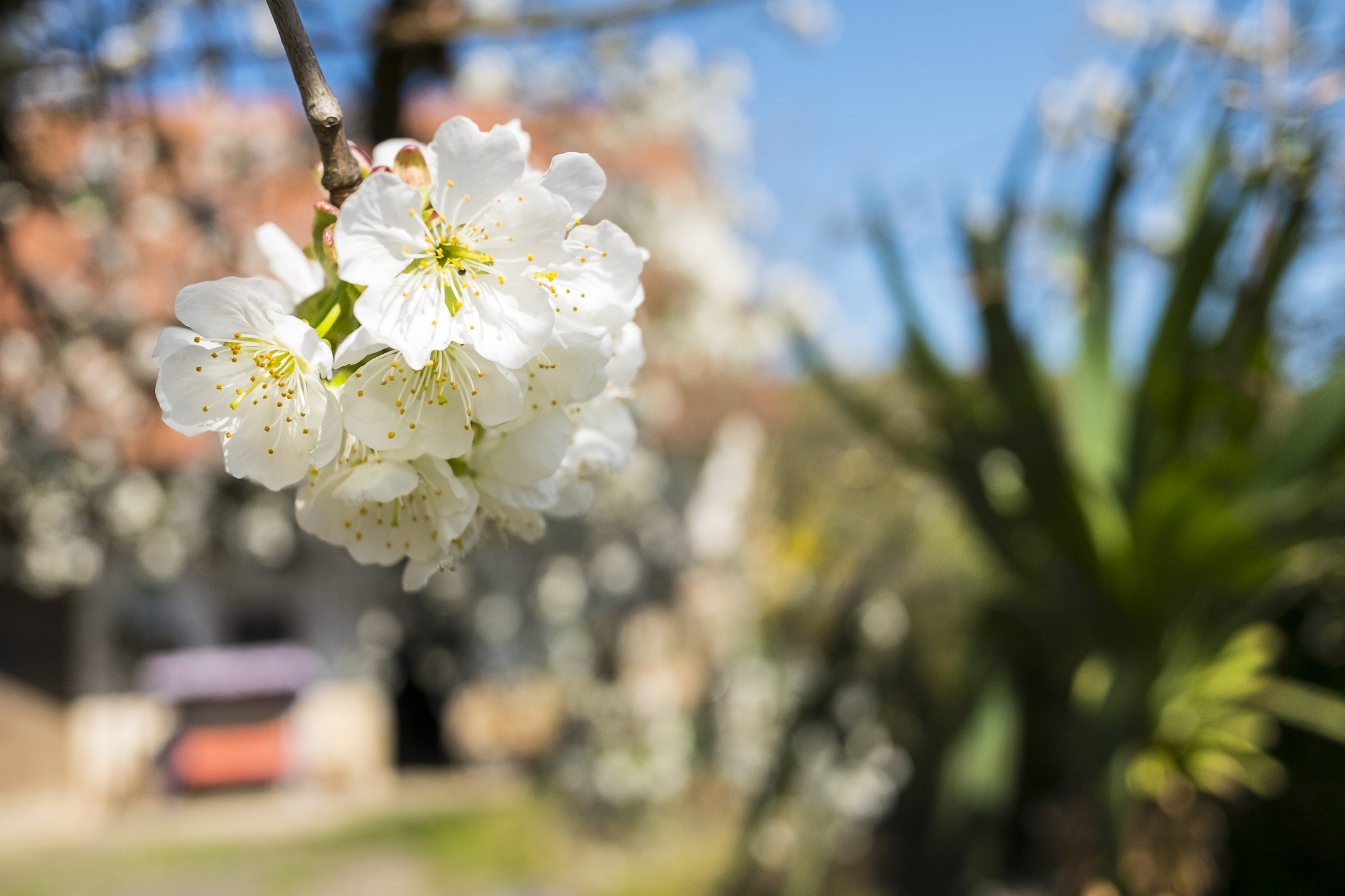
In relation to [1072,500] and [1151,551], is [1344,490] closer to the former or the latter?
[1151,551]

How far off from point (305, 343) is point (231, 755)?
433 inches

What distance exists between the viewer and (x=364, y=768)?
33.1ft

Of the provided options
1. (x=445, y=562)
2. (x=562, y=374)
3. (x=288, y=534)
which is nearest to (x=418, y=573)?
(x=445, y=562)

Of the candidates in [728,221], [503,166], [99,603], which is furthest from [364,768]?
[503,166]

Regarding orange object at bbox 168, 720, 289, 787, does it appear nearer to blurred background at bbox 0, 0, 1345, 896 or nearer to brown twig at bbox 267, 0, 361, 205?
blurred background at bbox 0, 0, 1345, 896

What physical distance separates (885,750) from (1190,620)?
6.60 ft

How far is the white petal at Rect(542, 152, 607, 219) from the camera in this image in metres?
0.73

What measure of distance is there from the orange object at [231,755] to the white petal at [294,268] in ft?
34.7

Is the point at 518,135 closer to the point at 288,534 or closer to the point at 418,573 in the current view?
the point at 418,573

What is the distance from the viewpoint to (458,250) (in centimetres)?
74

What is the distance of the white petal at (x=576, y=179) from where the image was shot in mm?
734

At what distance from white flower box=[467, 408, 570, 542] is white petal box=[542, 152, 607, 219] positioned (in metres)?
0.18

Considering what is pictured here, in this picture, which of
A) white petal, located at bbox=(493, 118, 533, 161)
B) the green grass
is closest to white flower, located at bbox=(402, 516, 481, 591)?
white petal, located at bbox=(493, 118, 533, 161)

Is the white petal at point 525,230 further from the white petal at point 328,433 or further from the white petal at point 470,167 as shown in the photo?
the white petal at point 328,433
